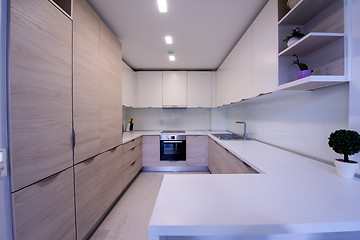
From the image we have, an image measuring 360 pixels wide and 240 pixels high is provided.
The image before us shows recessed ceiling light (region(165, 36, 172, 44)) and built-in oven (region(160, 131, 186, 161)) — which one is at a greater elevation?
recessed ceiling light (region(165, 36, 172, 44))

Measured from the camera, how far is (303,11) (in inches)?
42.8

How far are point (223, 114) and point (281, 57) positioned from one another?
99.6 inches

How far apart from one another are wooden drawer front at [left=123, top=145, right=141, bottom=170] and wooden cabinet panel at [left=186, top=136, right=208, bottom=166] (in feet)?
3.42

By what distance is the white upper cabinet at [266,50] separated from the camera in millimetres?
1247

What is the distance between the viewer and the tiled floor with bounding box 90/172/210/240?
1.54 m

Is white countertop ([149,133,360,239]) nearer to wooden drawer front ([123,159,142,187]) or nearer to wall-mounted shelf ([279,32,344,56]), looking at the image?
wall-mounted shelf ([279,32,344,56])

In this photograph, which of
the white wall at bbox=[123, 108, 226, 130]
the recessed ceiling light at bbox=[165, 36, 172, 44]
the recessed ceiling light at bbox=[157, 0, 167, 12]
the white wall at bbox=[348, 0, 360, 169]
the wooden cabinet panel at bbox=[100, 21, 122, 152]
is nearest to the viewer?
the white wall at bbox=[348, 0, 360, 169]

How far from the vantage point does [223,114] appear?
371 cm

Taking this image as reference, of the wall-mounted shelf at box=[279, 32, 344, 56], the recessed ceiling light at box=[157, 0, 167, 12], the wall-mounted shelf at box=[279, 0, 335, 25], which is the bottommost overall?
the wall-mounted shelf at box=[279, 32, 344, 56]

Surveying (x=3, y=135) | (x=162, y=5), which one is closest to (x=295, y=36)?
(x=162, y=5)

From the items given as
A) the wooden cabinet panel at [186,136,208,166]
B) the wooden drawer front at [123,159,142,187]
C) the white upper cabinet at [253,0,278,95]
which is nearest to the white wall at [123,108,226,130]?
the wooden cabinet panel at [186,136,208,166]

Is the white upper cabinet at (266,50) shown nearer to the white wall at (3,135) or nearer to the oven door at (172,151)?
the white wall at (3,135)

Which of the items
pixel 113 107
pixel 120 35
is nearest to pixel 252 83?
pixel 113 107

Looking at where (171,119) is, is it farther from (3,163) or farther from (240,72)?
(3,163)
